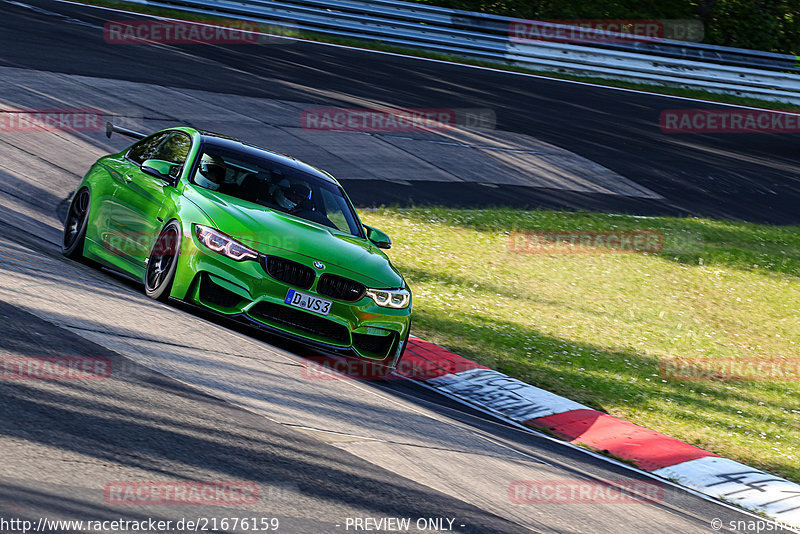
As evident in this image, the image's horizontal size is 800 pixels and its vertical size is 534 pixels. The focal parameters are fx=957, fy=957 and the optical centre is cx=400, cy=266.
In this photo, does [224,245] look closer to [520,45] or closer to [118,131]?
[118,131]

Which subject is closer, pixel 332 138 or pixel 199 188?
pixel 199 188

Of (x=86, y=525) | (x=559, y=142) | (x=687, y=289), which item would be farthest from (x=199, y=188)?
(x=559, y=142)

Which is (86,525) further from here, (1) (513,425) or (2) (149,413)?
(1) (513,425)

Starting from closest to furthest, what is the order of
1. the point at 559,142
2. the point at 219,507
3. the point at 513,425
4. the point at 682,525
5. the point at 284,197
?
the point at 219,507 → the point at 682,525 → the point at 513,425 → the point at 284,197 → the point at 559,142

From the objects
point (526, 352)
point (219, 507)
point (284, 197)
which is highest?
point (284, 197)

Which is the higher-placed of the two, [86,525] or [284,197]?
[284,197]

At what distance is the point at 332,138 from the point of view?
18078 millimetres

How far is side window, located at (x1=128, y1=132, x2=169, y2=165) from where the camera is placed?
962 centimetres

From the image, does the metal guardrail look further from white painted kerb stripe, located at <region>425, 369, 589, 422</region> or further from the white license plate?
the white license plate

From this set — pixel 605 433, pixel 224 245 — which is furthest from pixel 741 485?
pixel 224 245

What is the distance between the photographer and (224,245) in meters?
7.73

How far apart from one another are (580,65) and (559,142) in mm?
8839

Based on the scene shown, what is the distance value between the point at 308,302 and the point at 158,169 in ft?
6.71

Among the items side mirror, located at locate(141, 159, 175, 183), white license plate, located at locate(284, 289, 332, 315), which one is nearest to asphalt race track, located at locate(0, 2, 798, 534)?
white license plate, located at locate(284, 289, 332, 315)
